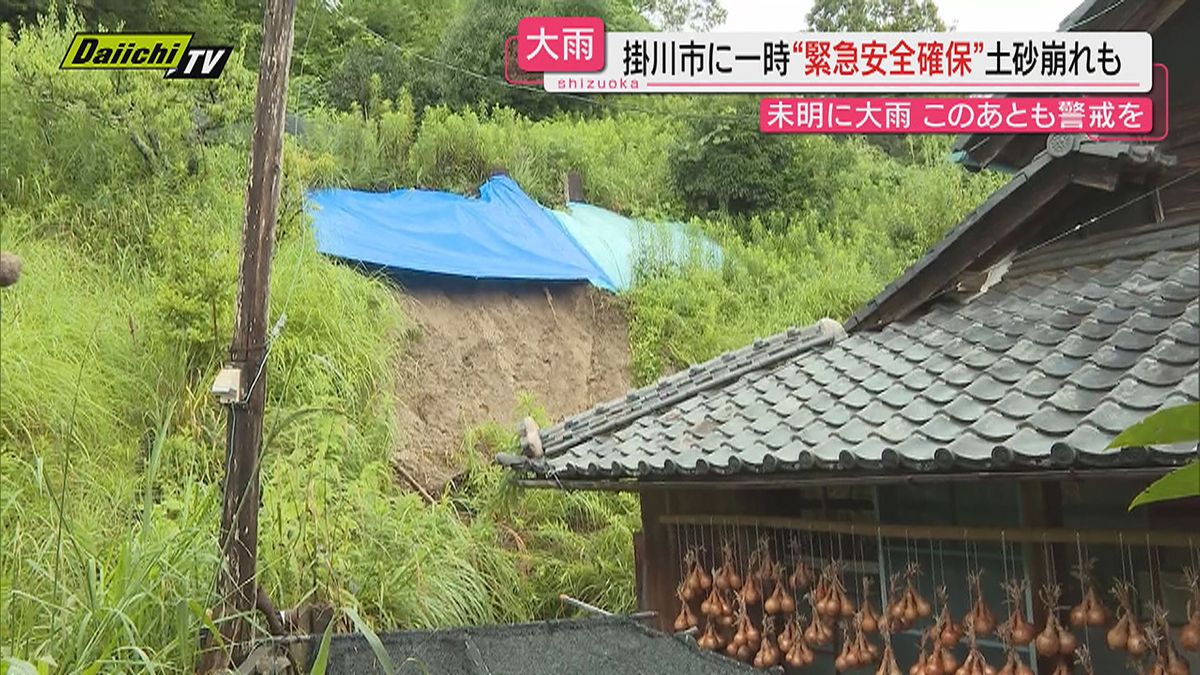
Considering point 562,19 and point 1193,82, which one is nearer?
point 562,19

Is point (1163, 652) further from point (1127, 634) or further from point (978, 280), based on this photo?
point (978, 280)

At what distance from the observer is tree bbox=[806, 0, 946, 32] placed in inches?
428

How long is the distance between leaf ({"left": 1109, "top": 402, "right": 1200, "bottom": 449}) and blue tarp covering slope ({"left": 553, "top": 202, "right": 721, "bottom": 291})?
313 inches

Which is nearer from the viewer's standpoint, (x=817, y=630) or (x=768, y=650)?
(x=817, y=630)

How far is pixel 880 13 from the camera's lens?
12.6 meters

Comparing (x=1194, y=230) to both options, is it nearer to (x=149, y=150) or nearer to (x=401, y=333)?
(x=149, y=150)

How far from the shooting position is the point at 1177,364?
2.37 metres

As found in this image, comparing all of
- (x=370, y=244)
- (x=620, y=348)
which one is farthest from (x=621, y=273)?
(x=370, y=244)

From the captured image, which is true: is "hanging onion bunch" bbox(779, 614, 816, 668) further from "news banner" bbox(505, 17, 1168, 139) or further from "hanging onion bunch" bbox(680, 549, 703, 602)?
"news banner" bbox(505, 17, 1168, 139)

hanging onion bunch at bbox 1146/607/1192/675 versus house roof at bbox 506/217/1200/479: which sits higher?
house roof at bbox 506/217/1200/479

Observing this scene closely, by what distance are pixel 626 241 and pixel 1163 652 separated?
7172 millimetres

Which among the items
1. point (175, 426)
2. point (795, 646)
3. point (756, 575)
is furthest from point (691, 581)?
point (175, 426)

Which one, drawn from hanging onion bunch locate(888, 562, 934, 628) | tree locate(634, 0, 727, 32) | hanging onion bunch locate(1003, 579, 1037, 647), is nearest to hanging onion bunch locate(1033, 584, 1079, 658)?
hanging onion bunch locate(1003, 579, 1037, 647)

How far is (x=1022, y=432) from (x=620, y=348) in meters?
6.15
